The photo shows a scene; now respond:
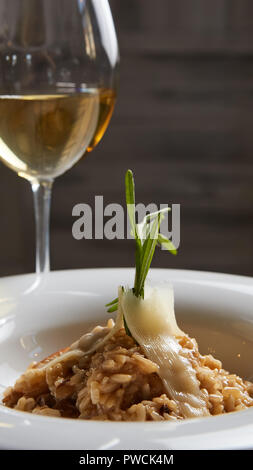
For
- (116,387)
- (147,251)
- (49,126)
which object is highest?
(49,126)

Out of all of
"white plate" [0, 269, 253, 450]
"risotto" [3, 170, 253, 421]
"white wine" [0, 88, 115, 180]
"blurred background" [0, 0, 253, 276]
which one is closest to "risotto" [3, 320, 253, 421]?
"risotto" [3, 170, 253, 421]

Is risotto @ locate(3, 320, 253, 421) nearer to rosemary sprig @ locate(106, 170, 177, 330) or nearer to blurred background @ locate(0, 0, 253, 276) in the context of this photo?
rosemary sprig @ locate(106, 170, 177, 330)

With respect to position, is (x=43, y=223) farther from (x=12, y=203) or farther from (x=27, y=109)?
(x=12, y=203)

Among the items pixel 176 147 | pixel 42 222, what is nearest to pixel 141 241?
pixel 42 222

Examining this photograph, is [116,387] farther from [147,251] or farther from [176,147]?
[176,147]
